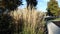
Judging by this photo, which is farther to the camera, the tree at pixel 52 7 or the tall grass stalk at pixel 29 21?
the tree at pixel 52 7

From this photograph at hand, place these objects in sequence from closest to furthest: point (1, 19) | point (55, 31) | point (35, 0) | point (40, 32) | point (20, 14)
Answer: point (55, 31)
point (1, 19)
point (40, 32)
point (20, 14)
point (35, 0)

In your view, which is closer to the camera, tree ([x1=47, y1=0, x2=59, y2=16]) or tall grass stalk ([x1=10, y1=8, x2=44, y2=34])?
tall grass stalk ([x1=10, y1=8, x2=44, y2=34])

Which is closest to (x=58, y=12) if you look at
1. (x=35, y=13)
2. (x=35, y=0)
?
(x=35, y=0)

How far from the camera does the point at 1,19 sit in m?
7.81

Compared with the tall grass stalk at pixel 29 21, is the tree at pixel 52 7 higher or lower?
lower

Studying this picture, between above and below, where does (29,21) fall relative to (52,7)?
above

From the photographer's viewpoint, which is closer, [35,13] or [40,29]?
[40,29]

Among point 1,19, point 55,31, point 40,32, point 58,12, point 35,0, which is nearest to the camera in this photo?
point 55,31

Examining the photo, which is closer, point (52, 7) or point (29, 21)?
Answer: point (29, 21)

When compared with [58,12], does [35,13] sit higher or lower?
higher

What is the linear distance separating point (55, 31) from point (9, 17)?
7.90 feet

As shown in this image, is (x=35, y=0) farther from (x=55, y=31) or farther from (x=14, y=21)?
(x=55, y=31)

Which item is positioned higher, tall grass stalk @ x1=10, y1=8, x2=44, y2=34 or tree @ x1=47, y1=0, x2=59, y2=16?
tall grass stalk @ x1=10, y1=8, x2=44, y2=34

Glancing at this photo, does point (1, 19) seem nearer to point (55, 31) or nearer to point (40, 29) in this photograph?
point (40, 29)
